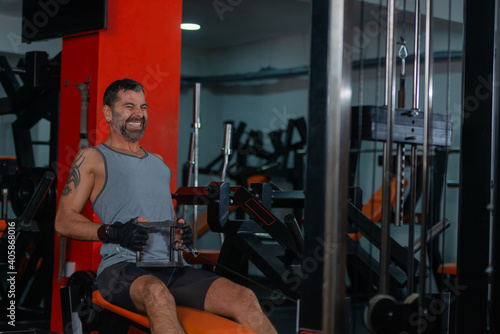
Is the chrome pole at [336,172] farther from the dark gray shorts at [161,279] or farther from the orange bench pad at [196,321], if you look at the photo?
the dark gray shorts at [161,279]

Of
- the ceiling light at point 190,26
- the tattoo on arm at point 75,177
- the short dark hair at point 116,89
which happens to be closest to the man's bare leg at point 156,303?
the tattoo on arm at point 75,177

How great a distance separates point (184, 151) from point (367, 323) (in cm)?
783

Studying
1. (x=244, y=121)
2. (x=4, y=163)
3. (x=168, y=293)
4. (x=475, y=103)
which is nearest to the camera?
(x=475, y=103)

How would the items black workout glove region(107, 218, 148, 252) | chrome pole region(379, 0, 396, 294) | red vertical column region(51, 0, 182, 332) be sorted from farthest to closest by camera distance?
red vertical column region(51, 0, 182, 332) → black workout glove region(107, 218, 148, 252) → chrome pole region(379, 0, 396, 294)

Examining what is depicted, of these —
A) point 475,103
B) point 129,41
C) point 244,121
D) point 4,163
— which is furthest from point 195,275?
point 244,121

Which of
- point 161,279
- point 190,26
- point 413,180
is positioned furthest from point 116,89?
point 190,26

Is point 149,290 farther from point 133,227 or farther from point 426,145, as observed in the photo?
point 426,145

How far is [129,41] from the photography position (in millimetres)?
3625

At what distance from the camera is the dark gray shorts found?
253 centimetres

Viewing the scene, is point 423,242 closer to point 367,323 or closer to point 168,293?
point 367,323

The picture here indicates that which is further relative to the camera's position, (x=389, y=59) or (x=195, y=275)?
(x=195, y=275)

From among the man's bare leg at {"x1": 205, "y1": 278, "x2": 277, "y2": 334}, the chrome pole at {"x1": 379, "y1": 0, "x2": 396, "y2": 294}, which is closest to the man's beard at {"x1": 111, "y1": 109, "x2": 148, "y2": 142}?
the man's bare leg at {"x1": 205, "y1": 278, "x2": 277, "y2": 334}

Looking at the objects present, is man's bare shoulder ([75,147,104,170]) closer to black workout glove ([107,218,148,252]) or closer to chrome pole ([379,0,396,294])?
black workout glove ([107,218,148,252])

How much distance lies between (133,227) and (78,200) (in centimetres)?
41
